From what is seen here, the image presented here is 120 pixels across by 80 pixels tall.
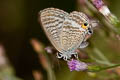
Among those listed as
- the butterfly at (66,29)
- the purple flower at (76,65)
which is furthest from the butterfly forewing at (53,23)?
the purple flower at (76,65)

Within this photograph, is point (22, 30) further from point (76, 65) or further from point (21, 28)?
point (76, 65)

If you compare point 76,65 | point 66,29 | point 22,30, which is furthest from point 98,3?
point 22,30

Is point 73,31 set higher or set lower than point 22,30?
higher

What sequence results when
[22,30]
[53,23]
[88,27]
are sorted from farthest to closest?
[22,30] < [53,23] < [88,27]

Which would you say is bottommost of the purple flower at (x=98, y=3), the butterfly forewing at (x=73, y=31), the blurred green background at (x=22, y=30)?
the blurred green background at (x=22, y=30)

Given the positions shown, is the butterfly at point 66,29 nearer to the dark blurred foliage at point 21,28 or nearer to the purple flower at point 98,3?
the purple flower at point 98,3

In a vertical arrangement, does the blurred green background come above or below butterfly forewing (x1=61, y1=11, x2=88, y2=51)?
below

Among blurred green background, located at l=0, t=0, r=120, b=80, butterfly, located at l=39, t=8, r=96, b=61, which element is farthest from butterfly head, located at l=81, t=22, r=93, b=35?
blurred green background, located at l=0, t=0, r=120, b=80

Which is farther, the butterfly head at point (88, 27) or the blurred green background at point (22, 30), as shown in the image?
the blurred green background at point (22, 30)

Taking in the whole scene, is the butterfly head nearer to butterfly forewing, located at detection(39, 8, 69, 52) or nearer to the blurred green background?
butterfly forewing, located at detection(39, 8, 69, 52)

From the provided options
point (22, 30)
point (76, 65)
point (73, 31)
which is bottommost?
point (22, 30)
